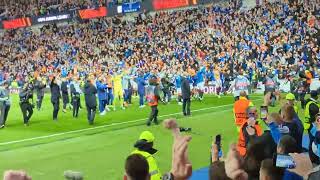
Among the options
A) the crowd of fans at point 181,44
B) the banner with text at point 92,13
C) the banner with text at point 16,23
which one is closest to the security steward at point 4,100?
the crowd of fans at point 181,44

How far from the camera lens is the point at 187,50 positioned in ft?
137

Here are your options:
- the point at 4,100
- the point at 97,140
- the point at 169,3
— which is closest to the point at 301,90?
the point at 97,140

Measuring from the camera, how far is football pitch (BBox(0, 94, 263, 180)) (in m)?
13.7

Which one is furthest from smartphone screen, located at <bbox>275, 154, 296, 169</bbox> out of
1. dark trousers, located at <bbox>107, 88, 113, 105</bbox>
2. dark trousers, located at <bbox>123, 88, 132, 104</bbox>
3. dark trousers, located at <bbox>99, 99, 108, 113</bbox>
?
dark trousers, located at <bbox>123, 88, 132, 104</bbox>

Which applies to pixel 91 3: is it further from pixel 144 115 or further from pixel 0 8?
pixel 144 115

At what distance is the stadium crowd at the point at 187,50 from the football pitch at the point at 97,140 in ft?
6.00

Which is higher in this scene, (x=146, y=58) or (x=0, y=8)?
(x=0, y=8)

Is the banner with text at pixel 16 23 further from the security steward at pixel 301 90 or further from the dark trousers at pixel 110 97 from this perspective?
A: the security steward at pixel 301 90

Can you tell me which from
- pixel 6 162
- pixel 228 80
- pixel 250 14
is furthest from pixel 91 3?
pixel 6 162

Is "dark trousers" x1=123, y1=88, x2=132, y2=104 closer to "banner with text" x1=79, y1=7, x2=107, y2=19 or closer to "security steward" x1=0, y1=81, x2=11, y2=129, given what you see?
"security steward" x1=0, y1=81, x2=11, y2=129

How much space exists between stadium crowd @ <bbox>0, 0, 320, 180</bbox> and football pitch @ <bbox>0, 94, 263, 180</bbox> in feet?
6.00

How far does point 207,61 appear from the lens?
38312 millimetres

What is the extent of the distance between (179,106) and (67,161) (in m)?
14.0

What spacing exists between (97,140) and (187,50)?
24.9m
